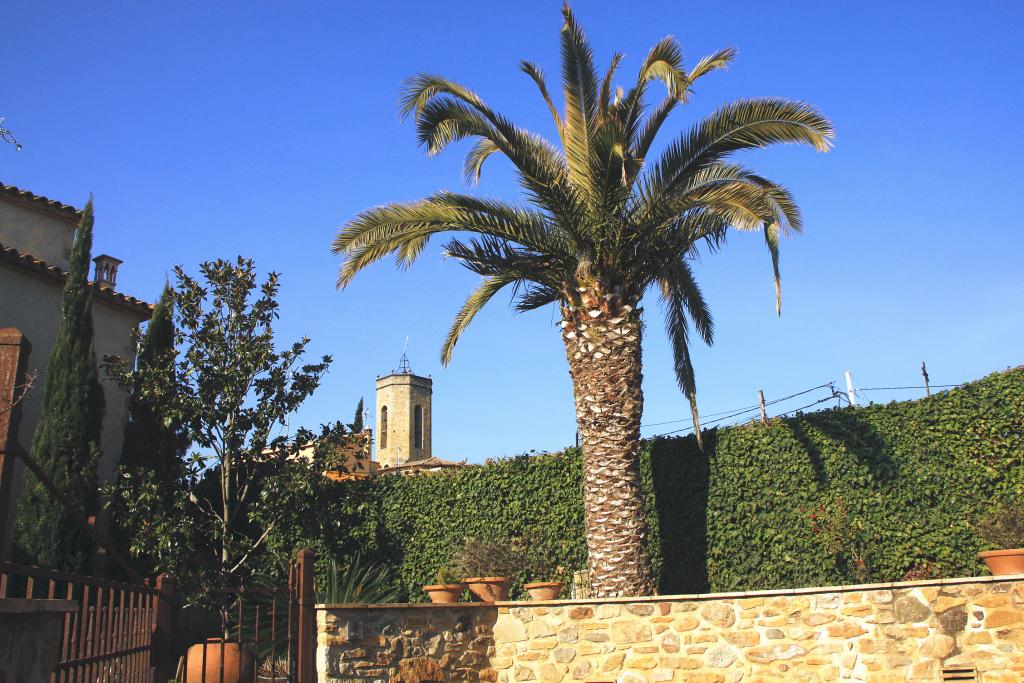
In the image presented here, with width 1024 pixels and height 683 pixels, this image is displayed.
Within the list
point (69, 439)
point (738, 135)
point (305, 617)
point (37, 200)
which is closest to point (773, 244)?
point (738, 135)

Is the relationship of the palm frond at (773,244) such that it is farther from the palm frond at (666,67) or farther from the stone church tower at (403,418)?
the stone church tower at (403,418)

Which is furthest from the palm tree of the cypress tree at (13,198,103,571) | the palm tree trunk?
the cypress tree at (13,198,103,571)

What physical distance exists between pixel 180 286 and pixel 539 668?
748cm

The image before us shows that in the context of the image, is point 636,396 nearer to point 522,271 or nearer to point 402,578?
point 522,271

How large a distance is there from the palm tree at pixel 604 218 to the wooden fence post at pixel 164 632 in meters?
5.65

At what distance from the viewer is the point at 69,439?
13414 mm

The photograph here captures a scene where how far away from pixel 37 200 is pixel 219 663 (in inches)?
495

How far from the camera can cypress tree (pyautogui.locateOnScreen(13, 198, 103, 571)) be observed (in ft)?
41.9

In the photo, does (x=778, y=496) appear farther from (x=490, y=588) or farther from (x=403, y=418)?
(x=403, y=418)

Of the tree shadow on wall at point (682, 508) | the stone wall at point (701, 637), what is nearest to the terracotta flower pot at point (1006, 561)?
the stone wall at point (701, 637)

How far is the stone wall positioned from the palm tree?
31.8 inches

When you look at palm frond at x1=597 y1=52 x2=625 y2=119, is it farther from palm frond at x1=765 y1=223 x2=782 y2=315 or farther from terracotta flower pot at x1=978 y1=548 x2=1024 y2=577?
terracotta flower pot at x1=978 y1=548 x2=1024 y2=577

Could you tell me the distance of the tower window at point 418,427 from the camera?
64.1 m

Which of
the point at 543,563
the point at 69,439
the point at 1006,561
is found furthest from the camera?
the point at 69,439
